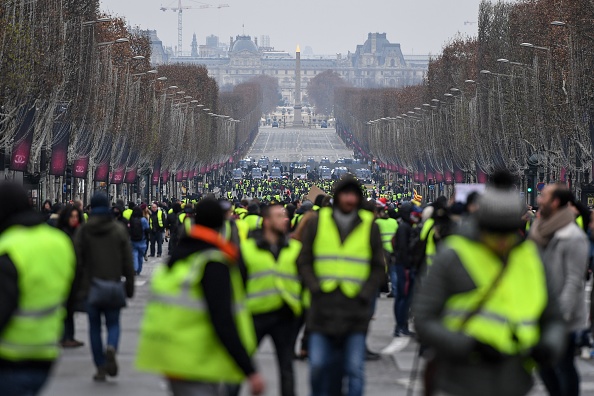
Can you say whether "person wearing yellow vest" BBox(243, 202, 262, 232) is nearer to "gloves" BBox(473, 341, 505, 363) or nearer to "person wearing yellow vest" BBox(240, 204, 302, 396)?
"person wearing yellow vest" BBox(240, 204, 302, 396)

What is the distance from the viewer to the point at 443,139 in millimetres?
97312

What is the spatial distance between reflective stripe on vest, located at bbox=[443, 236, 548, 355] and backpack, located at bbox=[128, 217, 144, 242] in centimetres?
2463

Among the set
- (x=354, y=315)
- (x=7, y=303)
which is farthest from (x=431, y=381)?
(x=354, y=315)

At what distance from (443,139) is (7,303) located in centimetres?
8898

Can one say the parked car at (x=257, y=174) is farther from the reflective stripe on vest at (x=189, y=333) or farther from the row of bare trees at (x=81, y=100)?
the reflective stripe on vest at (x=189, y=333)

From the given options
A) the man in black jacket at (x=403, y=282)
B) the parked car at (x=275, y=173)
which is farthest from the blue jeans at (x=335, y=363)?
the parked car at (x=275, y=173)

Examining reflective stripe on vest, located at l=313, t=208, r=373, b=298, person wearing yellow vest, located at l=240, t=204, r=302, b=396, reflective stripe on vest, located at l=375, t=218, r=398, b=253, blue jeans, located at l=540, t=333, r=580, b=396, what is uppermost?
reflective stripe on vest, located at l=313, t=208, r=373, b=298

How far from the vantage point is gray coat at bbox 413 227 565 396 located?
7.86m

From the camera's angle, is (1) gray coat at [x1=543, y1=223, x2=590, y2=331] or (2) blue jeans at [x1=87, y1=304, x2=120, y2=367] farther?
(2) blue jeans at [x1=87, y1=304, x2=120, y2=367]

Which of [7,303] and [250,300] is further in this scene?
[250,300]

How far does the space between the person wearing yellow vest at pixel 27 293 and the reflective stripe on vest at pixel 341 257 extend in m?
2.73

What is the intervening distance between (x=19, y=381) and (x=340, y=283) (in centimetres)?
319

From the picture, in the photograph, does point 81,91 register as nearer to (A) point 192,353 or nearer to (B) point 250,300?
(B) point 250,300

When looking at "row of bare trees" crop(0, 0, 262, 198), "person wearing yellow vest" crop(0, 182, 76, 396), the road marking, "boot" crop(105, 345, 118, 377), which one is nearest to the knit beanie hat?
"boot" crop(105, 345, 118, 377)
